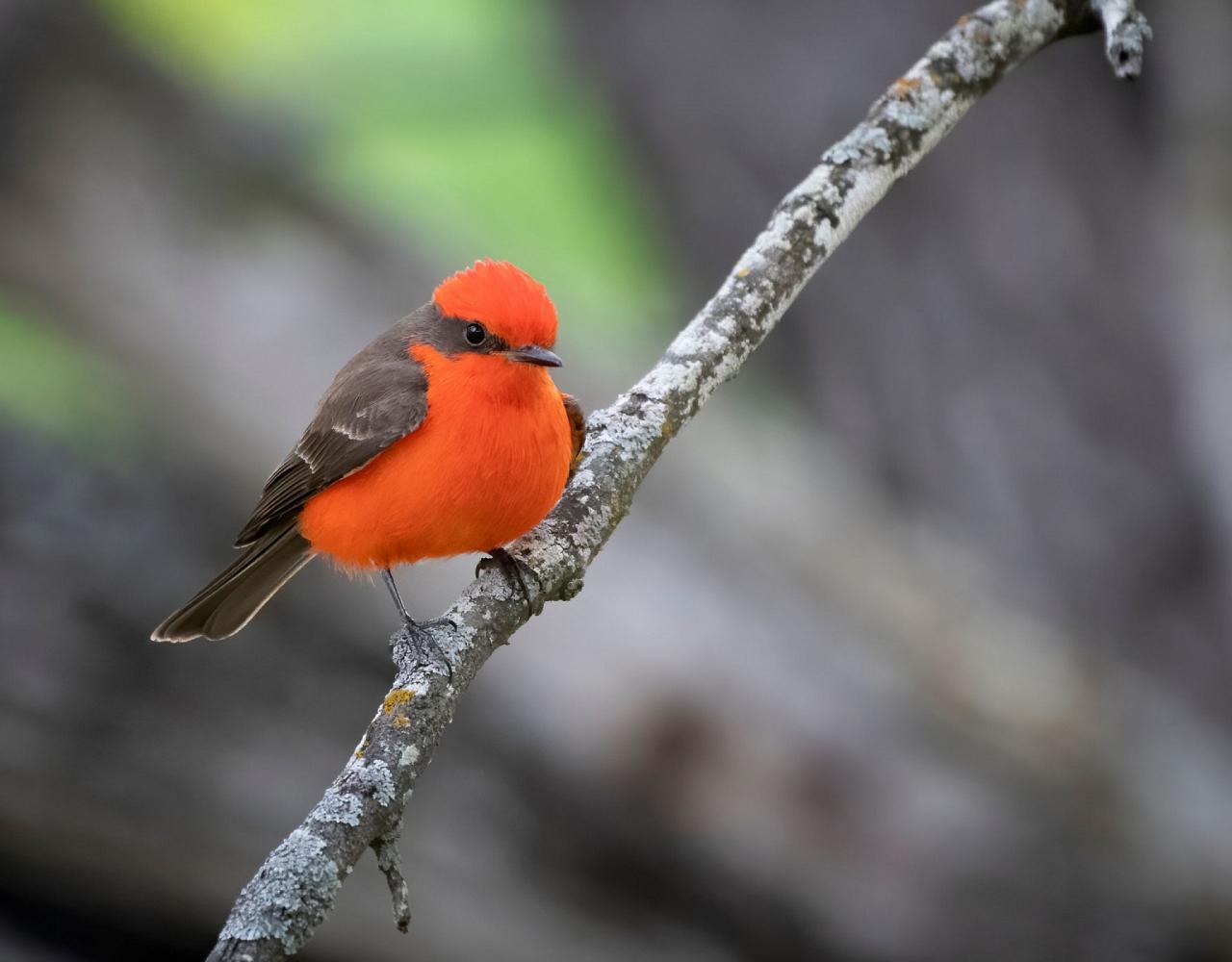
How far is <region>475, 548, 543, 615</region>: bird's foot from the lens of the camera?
138 inches

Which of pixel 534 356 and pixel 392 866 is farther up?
pixel 534 356

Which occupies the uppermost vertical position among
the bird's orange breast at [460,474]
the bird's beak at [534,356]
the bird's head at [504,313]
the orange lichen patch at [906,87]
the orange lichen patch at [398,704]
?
the orange lichen patch at [906,87]

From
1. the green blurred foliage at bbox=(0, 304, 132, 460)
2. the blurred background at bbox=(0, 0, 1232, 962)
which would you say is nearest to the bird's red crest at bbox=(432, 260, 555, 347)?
the blurred background at bbox=(0, 0, 1232, 962)

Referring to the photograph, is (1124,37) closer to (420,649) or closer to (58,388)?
(420,649)

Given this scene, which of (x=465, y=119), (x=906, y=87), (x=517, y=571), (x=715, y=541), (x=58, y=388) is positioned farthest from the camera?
(x=465, y=119)

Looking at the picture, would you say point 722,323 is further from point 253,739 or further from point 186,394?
point 186,394

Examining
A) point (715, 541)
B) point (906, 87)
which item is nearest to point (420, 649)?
point (906, 87)

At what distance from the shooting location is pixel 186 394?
6980 mm

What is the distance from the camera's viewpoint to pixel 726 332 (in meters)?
3.78

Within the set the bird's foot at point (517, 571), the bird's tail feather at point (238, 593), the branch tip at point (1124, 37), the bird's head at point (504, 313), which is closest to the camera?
the bird's foot at point (517, 571)

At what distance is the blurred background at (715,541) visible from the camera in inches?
236

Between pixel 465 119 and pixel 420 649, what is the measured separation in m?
6.58

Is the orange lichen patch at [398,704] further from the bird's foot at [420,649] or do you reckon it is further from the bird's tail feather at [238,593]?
the bird's tail feather at [238,593]

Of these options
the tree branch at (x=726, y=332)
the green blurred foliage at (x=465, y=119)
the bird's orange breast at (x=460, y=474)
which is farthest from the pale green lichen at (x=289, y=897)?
the green blurred foliage at (x=465, y=119)
